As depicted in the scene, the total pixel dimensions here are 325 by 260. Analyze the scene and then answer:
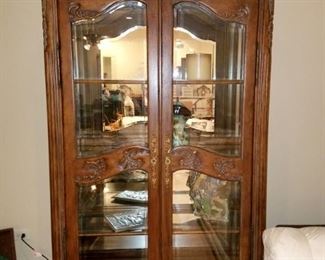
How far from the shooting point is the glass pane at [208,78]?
1552 mm

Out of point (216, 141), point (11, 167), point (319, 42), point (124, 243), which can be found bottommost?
point (124, 243)

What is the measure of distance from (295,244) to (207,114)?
71 centimetres

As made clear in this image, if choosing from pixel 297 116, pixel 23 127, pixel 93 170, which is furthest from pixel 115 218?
pixel 297 116

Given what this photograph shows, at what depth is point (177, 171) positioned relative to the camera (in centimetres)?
158

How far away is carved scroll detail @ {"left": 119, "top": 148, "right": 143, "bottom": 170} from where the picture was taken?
155 centimetres

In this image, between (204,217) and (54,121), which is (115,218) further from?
(54,121)

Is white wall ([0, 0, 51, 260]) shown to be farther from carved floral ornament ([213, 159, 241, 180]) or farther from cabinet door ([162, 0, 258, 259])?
carved floral ornament ([213, 159, 241, 180])

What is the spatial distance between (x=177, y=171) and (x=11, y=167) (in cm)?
93

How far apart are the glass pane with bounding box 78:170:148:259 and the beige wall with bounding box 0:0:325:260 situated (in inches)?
12.0

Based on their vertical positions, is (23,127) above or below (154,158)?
above

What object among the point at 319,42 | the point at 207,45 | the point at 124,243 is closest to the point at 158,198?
the point at 124,243

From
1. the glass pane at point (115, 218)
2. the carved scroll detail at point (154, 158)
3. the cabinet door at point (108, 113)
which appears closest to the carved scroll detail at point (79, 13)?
the cabinet door at point (108, 113)

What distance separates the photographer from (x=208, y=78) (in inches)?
63.4

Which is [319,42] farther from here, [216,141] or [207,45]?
[216,141]
